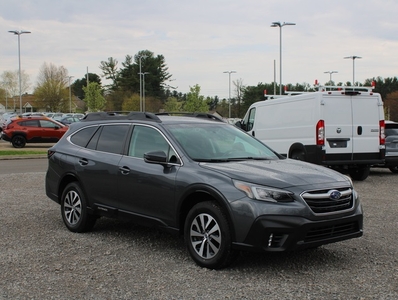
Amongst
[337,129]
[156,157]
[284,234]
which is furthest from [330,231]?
[337,129]

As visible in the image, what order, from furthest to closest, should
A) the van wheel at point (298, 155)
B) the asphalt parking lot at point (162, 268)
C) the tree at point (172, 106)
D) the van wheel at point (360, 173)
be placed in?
the tree at point (172, 106) < the van wheel at point (360, 173) < the van wheel at point (298, 155) < the asphalt parking lot at point (162, 268)

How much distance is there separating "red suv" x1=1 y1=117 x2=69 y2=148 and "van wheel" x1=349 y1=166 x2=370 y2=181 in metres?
18.2

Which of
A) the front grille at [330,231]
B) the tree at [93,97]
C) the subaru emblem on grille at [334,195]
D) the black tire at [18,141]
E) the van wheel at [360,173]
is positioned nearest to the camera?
the front grille at [330,231]

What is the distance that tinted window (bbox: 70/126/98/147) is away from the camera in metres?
7.43

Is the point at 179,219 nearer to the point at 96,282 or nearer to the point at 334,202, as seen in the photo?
the point at 96,282

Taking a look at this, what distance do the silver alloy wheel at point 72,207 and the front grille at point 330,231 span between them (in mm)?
3359

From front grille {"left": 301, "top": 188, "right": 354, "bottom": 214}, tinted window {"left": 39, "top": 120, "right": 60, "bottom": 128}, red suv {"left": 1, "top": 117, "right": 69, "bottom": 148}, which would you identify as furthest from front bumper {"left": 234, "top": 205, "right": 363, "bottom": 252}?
tinted window {"left": 39, "top": 120, "right": 60, "bottom": 128}

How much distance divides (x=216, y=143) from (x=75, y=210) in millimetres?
2295

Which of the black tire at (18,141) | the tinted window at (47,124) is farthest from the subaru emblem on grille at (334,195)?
the black tire at (18,141)

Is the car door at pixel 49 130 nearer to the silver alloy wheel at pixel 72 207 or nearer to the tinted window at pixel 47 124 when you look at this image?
the tinted window at pixel 47 124

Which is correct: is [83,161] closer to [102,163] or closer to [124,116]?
[102,163]

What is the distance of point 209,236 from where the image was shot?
5387mm

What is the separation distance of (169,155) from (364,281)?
246 cm

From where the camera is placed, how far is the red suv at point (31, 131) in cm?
2805
